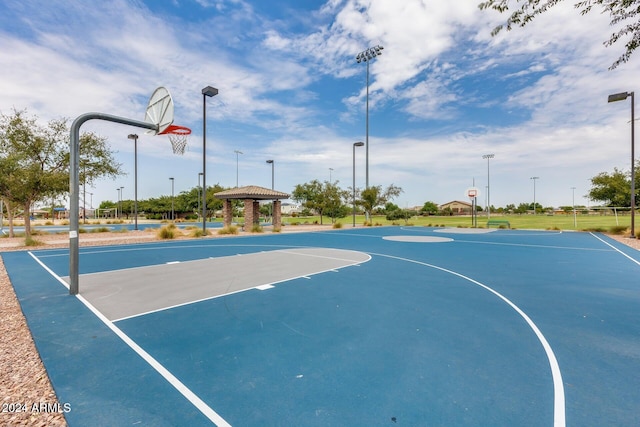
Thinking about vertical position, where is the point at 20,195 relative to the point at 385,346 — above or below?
above

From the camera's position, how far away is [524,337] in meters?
4.34

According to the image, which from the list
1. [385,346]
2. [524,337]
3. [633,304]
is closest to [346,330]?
[385,346]

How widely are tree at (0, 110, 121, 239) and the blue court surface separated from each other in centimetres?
1113

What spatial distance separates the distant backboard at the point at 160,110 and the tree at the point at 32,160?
12.2 metres

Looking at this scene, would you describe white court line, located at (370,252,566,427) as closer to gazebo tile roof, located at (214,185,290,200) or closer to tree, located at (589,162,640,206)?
gazebo tile roof, located at (214,185,290,200)

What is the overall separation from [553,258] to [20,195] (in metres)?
25.9

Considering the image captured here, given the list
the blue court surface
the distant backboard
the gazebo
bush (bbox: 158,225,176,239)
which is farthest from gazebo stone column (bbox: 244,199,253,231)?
the distant backboard

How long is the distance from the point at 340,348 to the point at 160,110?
7701mm

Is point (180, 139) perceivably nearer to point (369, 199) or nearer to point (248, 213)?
point (248, 213)

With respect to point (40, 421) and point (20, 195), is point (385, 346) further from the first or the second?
point (20, 195)

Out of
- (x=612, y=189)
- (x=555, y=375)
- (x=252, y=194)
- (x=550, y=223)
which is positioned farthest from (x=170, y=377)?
(x=612, y=189)

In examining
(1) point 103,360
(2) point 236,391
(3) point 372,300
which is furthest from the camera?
(3) point 372,300

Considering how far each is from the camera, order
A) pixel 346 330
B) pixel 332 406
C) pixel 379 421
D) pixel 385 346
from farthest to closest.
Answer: pixel 346 330
pixel 385 346
pixel 332 406
pixel 379 421

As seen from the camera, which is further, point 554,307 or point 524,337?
point 554,307
